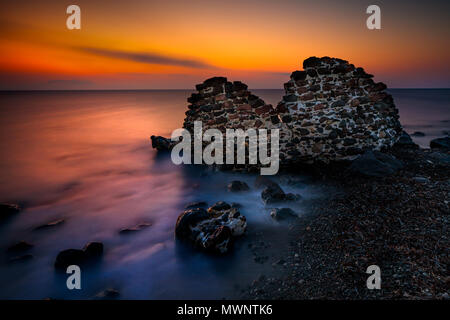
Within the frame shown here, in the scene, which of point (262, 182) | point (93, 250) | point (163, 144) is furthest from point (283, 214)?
point (163, 144)

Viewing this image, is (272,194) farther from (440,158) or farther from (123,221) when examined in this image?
→ (440,158)

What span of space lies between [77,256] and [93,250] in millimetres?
255

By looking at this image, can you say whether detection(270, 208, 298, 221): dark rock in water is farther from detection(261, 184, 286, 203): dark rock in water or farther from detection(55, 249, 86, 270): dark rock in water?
detection(55, 249, 86, 270): dark rock in water

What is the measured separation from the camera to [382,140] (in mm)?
7316

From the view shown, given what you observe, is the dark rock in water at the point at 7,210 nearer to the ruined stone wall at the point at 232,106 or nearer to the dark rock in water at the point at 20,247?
the dark rock in water at the point at 20,247

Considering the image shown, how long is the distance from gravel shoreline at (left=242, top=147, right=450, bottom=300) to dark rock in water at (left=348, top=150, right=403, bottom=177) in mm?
259

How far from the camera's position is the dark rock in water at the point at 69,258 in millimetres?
4152

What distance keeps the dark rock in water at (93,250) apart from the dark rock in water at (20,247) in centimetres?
129

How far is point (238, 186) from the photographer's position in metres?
6.72

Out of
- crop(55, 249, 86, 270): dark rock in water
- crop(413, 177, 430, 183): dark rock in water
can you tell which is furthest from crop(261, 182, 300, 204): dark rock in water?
crop(55, 249, 86, 270): dark rock in water

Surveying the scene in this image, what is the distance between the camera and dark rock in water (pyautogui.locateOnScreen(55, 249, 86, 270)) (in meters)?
4.15

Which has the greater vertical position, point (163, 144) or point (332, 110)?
point (332, 110)

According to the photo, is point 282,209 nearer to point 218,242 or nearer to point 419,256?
point 218,242

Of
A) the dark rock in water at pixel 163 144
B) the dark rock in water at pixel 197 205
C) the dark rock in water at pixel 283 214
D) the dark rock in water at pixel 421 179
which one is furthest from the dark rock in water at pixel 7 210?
the dark rock in water at pixel 421 179
